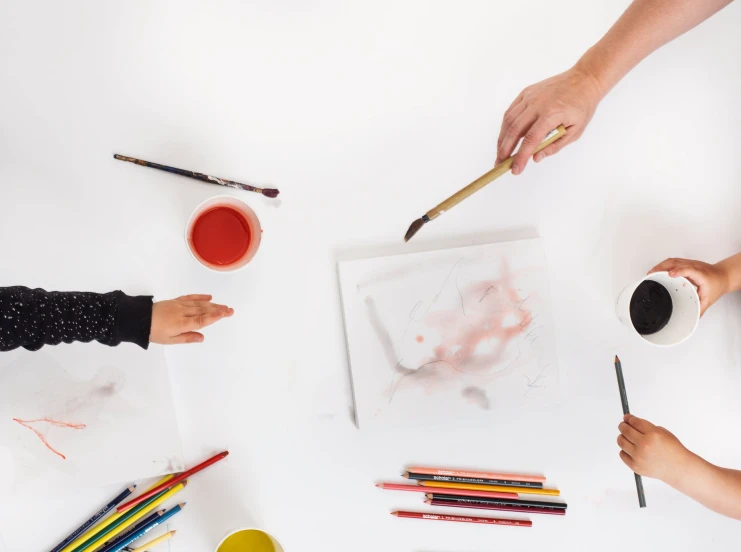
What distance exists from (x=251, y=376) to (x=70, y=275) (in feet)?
1.21

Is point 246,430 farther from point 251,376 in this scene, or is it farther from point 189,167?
point 189,167

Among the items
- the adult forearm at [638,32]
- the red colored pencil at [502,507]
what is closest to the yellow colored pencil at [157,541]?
the red colored pencil at [502,507]

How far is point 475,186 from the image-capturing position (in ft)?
2.62

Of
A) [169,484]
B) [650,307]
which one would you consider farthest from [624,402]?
[169,484]

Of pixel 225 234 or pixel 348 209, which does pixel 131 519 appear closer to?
pixel 225 234

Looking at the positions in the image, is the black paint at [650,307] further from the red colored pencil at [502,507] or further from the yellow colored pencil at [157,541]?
the yellow colored pencil at [157,541]

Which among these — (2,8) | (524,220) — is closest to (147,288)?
(2,8)

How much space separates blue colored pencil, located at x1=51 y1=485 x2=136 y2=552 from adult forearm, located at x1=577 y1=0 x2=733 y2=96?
44.0 inches

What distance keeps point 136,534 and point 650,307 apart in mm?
1019

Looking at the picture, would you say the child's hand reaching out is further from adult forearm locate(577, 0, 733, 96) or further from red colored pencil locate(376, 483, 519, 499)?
adult forearm locate(577, 0, 733, 96)

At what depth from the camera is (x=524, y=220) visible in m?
0.96

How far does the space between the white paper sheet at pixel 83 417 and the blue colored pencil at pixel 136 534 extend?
8 cm

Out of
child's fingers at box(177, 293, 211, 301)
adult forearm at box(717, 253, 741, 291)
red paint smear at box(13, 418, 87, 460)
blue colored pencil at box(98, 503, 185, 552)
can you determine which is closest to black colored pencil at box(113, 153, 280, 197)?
child's fingers at box(177, 293, 211, 301)

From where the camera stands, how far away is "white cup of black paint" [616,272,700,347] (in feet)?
2.79
